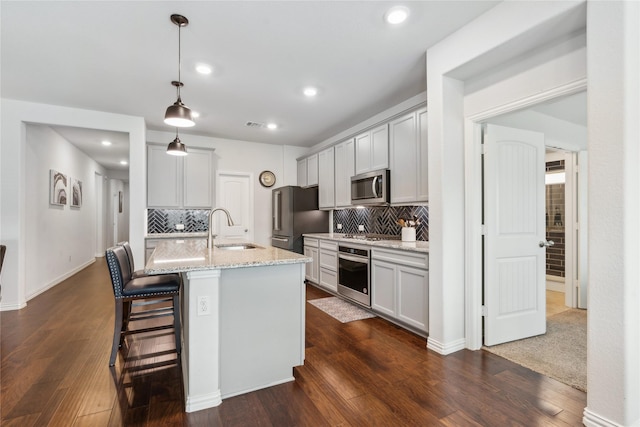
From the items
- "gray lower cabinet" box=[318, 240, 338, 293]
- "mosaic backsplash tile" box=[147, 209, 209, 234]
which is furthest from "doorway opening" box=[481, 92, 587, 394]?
"mosaic backsplash tile" box=[147, 209, 209, 234]

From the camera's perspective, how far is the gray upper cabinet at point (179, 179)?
4922 millimetres

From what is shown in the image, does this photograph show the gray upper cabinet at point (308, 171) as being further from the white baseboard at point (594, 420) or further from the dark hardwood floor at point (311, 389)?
the white baseboard at point (594, 420)

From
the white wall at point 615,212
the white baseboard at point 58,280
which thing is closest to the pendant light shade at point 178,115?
the white wall at point 615,212

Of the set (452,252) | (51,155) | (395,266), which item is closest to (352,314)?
(395,266)

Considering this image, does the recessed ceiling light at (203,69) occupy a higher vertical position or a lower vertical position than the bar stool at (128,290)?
higher

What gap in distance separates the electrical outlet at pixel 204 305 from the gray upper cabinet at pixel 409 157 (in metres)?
2.42

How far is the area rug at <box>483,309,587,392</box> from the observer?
2.25 meters

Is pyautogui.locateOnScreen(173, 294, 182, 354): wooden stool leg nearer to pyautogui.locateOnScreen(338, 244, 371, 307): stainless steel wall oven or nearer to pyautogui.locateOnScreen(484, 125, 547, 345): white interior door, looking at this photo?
pyautogui.locateOnScreen(338, 244, 371, 307): stainless steel wall oven

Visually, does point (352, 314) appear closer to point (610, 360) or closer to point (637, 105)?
point (610, 360)

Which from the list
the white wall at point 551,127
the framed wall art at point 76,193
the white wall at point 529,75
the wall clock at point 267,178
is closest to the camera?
the white wall at point 529,75

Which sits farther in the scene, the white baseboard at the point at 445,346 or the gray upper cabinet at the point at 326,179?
the gray upper cabinet at the point at 326,179

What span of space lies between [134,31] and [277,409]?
3.04 metres

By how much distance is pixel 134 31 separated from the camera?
7.97 feet

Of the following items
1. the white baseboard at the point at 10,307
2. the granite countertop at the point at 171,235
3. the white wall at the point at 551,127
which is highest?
the white wall at the point at 551,127
